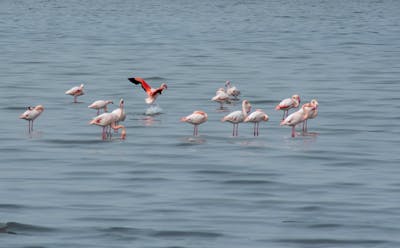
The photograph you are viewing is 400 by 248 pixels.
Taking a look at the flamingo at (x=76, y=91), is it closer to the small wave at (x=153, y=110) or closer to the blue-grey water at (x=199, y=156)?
the blue-grey water at (x=199, y=156)

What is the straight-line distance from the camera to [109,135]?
104 ft

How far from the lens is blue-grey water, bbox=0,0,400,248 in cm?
2106

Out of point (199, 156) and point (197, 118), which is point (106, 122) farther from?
point (199, 156)

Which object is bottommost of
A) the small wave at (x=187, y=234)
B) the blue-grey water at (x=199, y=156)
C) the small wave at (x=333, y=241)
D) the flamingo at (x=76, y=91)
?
the small wave at (x=333, y=241)

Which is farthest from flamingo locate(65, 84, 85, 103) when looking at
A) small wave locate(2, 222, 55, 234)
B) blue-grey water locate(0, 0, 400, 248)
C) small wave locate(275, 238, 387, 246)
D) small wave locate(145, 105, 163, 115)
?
small wave locate(275, 238, 387, 246)

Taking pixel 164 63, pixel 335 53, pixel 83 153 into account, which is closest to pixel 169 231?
pixel 83 153

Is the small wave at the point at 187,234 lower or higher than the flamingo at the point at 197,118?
lower

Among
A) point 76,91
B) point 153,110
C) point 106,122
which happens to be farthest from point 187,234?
point 76,91

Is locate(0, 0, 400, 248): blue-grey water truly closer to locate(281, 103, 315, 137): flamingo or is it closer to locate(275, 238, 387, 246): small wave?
locate(275, 238, 387, 246): small wave

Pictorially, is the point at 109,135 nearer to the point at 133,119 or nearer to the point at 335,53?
the point at 133,119

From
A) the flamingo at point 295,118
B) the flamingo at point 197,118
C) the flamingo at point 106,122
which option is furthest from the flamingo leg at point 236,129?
the flamingo at point 106,122

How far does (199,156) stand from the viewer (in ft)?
94.3

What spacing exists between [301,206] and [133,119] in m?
13.2

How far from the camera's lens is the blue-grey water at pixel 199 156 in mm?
21062
